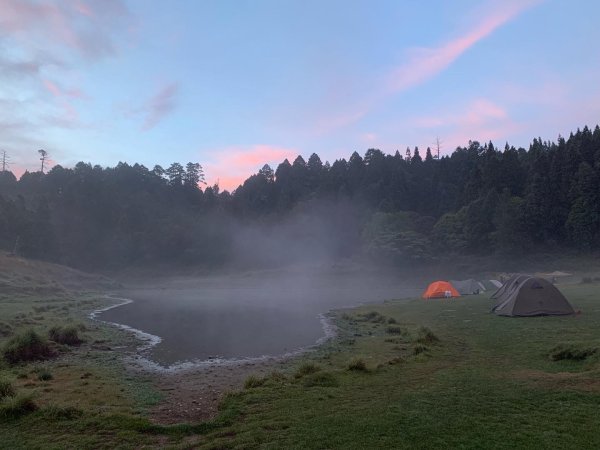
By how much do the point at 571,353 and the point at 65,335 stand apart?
75.6 feet

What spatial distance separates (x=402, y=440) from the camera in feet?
27.6

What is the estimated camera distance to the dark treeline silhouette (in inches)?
3659

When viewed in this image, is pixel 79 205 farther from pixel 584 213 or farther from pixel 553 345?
pixel 553 345

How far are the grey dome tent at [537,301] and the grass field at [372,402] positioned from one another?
4.98m

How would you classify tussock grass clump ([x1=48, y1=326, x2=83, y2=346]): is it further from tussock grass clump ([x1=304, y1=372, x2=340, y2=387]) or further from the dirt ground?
tussock grass clump ([x1=304, y1=372, x2=340, y2=387])

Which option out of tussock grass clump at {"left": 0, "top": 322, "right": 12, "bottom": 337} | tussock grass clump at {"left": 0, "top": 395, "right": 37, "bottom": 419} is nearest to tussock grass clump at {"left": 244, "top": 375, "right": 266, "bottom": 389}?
tussock grass clump at {"left": 0, "top": 395, "right": 37, "bottom": 419}

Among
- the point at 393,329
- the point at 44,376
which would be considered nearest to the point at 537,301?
the point at 393,329

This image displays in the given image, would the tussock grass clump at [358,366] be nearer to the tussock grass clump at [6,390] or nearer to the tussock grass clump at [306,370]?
the tussock grass clump at [306,370]

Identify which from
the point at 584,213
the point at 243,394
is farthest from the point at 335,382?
the point at 584,213

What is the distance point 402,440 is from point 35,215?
12393 cm

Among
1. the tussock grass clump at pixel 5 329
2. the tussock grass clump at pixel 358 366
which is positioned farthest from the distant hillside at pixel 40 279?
the tussock grass clump at pixel 358 366

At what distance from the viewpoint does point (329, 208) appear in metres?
143

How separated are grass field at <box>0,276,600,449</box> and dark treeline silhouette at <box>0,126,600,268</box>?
263 feet

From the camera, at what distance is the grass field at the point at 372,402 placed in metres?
8.71
